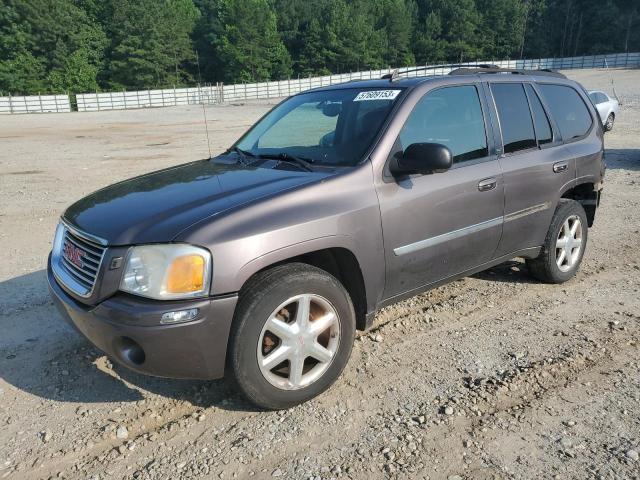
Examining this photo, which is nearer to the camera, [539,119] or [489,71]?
[489,71]

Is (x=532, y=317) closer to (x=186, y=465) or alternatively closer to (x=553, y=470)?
(x=553, y=470)

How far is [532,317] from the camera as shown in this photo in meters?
4.23

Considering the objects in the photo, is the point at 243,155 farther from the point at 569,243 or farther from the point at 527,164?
the point at 569,243

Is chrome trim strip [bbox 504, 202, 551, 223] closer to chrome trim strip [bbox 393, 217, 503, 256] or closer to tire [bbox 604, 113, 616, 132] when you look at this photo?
chrome trim strip [bbox 393, 217, 503, 256]

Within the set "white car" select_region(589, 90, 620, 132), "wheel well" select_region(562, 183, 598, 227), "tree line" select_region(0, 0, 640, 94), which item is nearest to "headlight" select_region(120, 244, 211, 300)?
"wheel well" select_region(562, 183, 598, 227)

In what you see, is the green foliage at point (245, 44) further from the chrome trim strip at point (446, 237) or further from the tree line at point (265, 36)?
the chrome trim strip at point (446, 237)

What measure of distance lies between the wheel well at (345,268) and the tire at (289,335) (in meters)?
0.15

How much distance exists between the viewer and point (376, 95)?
12.4 feet

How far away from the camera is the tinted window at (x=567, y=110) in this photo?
15.4ft

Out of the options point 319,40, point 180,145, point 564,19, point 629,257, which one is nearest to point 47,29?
point 319,40

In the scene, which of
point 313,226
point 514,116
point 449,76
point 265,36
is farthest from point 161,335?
point 265,36

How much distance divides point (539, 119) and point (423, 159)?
184cm

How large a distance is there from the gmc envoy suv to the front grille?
14mm

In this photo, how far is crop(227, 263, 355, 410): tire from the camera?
2783 mm
